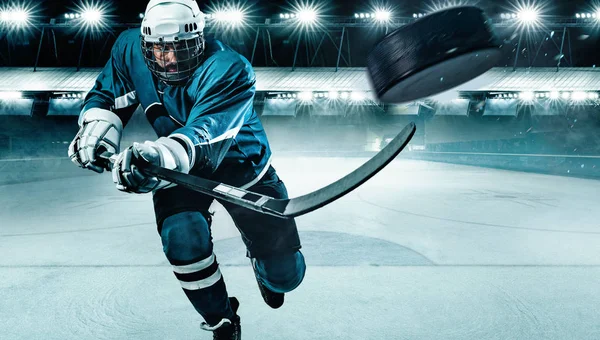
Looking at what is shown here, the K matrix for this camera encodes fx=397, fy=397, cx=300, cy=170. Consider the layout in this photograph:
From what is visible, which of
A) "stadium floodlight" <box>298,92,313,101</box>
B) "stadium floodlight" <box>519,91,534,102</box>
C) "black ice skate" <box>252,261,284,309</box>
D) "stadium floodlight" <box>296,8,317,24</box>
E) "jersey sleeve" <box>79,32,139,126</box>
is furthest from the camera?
"stadium floodlight" <box>298,92,313,101</box>

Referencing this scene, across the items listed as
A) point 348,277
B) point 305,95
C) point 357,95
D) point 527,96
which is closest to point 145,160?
point 348,277

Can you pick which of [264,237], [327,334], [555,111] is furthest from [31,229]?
[555,111]

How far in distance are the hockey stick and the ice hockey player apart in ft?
0.25

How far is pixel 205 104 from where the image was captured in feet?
5.38

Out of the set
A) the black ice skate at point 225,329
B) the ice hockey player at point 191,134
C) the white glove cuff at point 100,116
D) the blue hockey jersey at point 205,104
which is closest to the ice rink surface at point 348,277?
the black ice skate at point 225,329

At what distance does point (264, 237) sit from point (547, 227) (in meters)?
3.82

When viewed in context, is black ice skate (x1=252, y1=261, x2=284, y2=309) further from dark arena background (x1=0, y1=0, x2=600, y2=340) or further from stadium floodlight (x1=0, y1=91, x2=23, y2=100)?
stadium floodlight (x1=0, y1=91, x2=23, y2=100)

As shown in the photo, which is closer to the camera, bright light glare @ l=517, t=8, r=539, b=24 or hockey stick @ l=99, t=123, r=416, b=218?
hockey stick @ l=99, t=123, r=416, b=218

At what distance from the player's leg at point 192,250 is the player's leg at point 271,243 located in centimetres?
24

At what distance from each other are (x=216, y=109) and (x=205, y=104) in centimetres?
5

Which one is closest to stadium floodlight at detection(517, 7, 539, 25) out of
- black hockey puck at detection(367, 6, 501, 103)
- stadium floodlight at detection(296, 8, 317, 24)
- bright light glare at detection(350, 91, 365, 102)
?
bright light glare at detection(350, 91, 365, 102)

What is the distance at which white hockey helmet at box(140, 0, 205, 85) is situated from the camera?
5.41 feet

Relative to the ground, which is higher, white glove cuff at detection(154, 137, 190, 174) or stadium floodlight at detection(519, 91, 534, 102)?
stadium floodlight at detection(519, 91, 534, 102)

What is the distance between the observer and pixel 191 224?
1.71 metres
